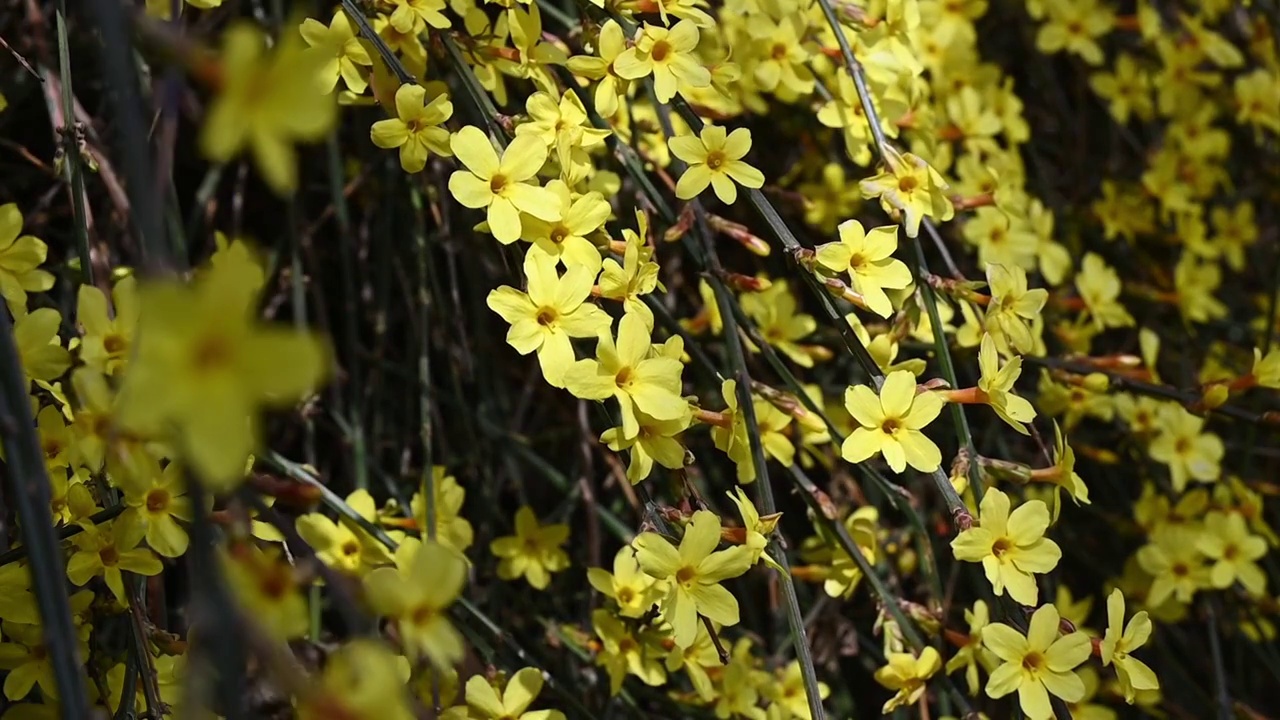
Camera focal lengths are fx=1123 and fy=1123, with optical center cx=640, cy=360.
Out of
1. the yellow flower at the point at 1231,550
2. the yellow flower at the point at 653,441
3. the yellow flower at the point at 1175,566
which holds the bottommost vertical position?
the yellow flower at the point at 1175,566

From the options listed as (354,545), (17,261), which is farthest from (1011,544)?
(17,261)

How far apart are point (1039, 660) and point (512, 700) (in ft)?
1.79

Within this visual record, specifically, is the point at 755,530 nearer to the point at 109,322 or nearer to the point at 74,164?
the point at 109,322

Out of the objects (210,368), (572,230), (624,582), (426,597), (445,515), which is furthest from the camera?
(445,515)

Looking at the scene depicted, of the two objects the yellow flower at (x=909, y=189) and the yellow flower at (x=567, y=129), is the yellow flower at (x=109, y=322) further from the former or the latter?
the yellow flower at (x=909, y=189)

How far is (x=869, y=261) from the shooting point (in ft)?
4.13

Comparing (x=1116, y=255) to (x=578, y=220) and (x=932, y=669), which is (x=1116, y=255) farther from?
(x=578, y=220)

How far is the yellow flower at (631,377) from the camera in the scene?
3.59 feet

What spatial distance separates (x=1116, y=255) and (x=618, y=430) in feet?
4.64

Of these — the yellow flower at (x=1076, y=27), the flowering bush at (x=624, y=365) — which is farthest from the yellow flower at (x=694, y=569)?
the yellow flower at (x=1076, y=27)

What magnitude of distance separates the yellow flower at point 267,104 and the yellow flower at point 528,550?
0.89 m

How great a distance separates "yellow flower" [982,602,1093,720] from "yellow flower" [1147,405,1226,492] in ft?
2.09

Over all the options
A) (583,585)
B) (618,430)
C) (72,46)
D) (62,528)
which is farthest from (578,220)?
(72,46)

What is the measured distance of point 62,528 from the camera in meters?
1.11
